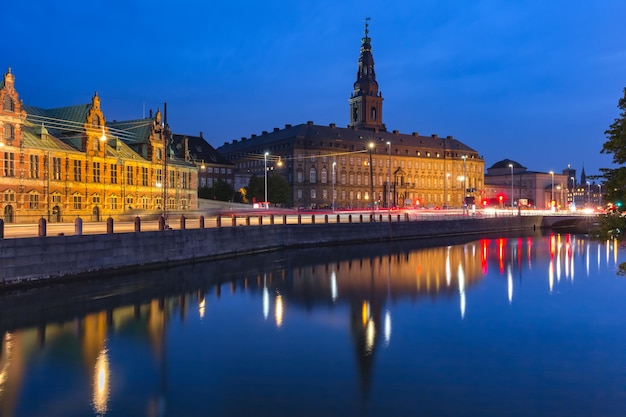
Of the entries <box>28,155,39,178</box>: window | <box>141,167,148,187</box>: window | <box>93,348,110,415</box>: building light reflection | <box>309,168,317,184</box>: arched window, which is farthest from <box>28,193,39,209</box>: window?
<box>309,168,317,184</box>: arched window

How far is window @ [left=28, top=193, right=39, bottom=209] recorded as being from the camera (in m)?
54.2

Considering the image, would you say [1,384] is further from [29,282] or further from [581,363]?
[581,363]

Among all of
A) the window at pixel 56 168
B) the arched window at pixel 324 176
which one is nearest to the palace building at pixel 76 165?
the window at pixel 56 168

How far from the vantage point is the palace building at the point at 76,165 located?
51.7m

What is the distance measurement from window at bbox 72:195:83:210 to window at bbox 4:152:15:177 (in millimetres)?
8679

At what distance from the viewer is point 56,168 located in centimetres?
5800

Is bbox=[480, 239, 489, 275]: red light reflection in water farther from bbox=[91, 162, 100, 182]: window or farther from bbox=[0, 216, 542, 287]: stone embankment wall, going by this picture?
bbox=[91, 162, 100, 182]: window

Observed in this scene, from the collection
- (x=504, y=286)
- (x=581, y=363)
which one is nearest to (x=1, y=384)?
(x=581, y=363)

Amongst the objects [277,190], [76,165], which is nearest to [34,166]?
[76,165]

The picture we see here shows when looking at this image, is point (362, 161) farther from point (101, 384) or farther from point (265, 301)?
point (101, 384)

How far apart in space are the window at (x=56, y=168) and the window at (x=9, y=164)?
554 cm

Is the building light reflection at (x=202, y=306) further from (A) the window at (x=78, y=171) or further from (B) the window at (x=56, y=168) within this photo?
(A) the window at (x=78, y=171)

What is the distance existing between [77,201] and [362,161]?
111631mm

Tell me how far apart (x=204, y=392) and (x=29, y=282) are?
17.9 m
